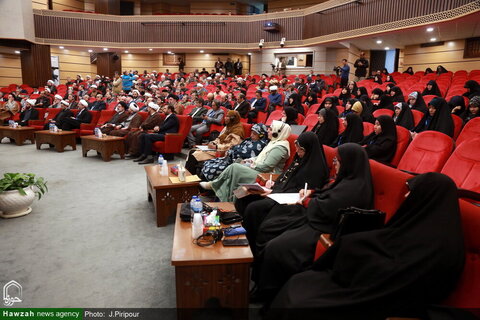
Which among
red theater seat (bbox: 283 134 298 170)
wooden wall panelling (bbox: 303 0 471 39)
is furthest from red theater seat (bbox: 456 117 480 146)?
wooden wall panelling (bbox: 303 0 471 39)

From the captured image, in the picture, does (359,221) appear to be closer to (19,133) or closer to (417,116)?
(417,116)

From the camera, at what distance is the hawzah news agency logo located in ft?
6.98

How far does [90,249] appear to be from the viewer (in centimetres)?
285

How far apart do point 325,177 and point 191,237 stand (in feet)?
3.99

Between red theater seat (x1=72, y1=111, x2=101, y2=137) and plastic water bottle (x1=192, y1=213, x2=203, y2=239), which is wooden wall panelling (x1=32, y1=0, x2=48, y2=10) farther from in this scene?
plastic water bottle (x1=192, y1=213, x2=203, y2=239)

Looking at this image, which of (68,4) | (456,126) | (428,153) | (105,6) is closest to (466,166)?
(428,153)

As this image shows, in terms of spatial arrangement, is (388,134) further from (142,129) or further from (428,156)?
(142,129)

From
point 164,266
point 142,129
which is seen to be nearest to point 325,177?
point 164,266

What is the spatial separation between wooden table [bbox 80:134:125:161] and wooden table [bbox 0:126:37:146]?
8.07 feet

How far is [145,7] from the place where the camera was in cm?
1955

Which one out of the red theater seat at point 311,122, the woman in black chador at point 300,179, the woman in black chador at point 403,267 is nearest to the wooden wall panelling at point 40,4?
the red theater seat at point 311,122

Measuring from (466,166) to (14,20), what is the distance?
50.8 ft

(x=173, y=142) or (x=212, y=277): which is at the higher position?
(x=173, y=142)

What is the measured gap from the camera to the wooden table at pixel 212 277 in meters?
1.86
